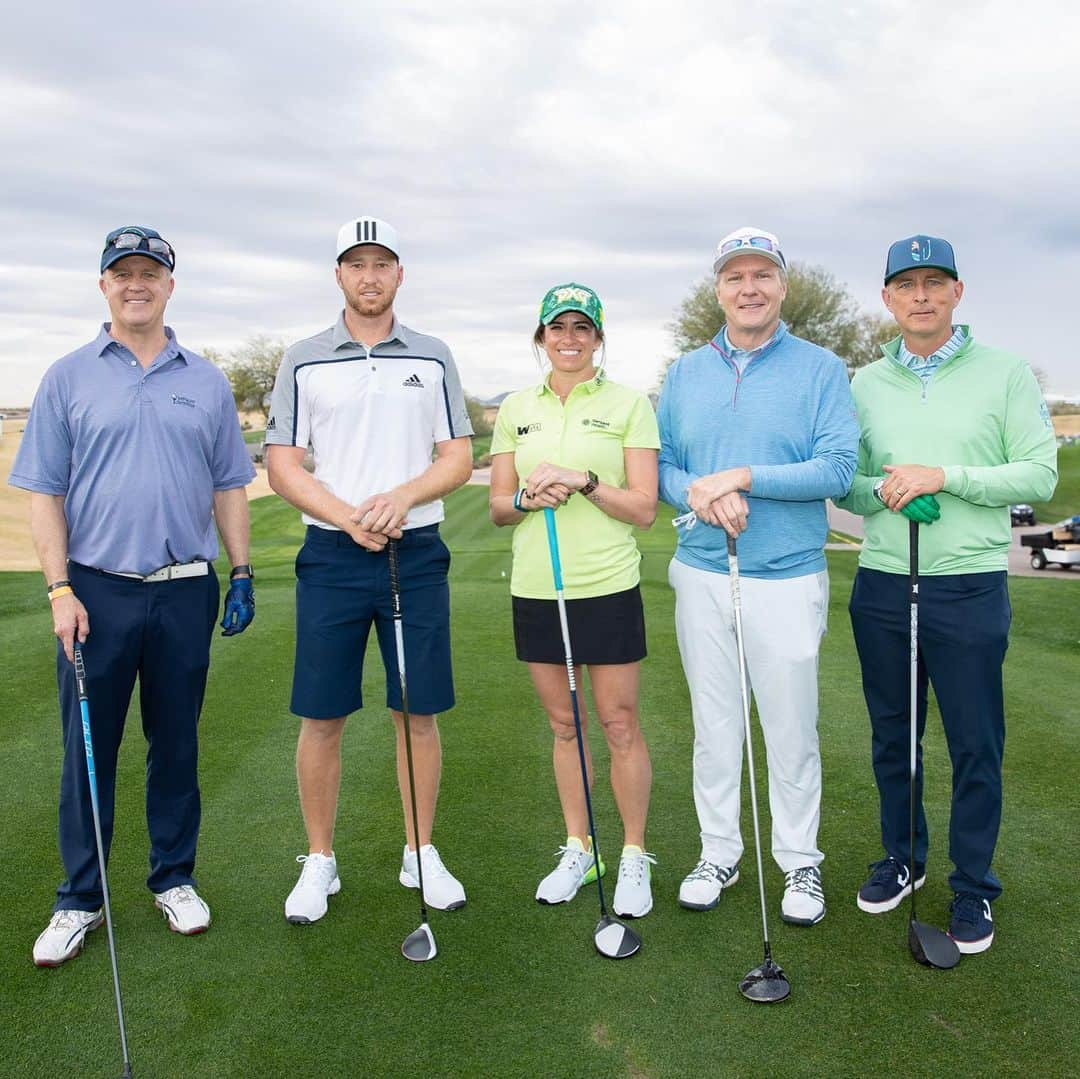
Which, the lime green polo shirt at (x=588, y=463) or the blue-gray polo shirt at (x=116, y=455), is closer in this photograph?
the blue-gray polo shirt at (x=116, y=455)

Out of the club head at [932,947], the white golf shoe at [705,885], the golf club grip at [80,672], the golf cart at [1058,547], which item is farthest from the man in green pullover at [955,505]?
the golf cart at [1058,547]

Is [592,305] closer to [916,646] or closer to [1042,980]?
[916,646]

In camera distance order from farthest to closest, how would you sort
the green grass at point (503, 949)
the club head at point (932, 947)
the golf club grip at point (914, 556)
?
the golf club grip at point (914, 556) < the club head at point (932, 947) < the green grass at point (503, 949)

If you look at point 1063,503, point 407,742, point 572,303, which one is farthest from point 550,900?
point 1063,503

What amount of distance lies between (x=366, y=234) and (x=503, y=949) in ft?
7.19

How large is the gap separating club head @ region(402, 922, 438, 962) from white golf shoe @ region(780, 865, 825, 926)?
108cm

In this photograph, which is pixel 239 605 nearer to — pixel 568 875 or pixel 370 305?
pixel 370 305

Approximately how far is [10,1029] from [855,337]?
5322 cm

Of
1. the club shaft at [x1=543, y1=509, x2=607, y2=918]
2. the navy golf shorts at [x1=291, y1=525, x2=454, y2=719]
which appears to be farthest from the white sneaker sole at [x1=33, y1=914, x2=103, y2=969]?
the club shaft at [x1=543, y1=509, x2=607, y2=918]

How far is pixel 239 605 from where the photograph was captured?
135 inches

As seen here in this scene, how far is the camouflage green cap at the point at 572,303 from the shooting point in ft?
10.7

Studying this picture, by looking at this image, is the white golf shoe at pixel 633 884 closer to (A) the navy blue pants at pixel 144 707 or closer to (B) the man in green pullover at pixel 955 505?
(B) the man in green pullover at pixel 955 505

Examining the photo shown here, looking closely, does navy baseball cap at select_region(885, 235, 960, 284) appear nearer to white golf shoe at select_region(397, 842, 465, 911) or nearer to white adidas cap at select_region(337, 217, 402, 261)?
white adidas cap at select_region(337, 217, 402, 261)

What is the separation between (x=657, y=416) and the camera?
3543mm
